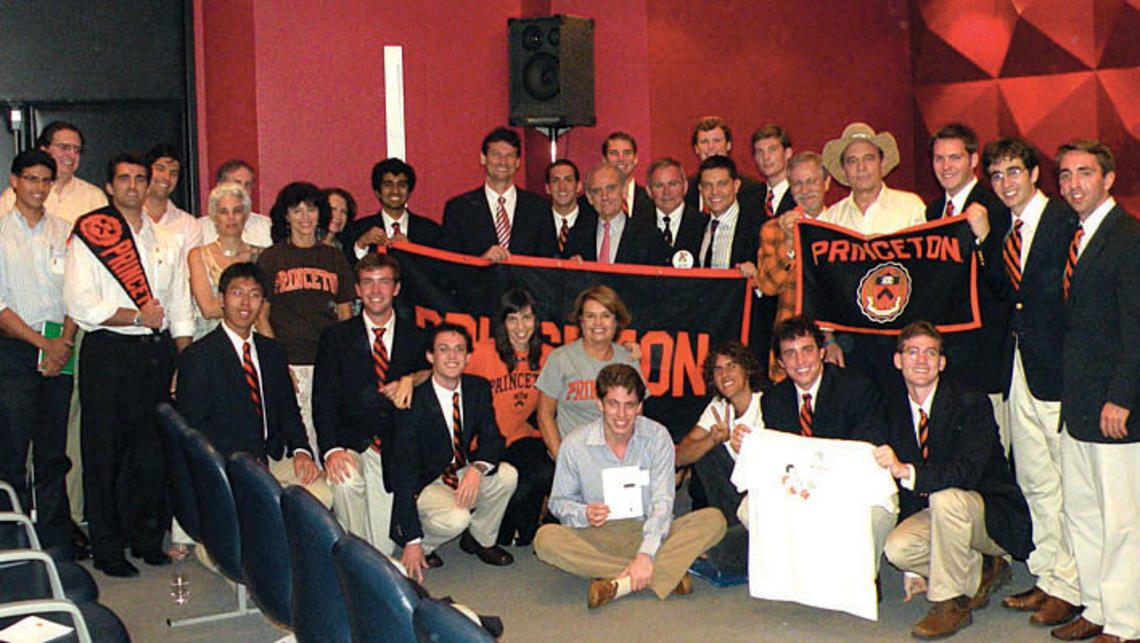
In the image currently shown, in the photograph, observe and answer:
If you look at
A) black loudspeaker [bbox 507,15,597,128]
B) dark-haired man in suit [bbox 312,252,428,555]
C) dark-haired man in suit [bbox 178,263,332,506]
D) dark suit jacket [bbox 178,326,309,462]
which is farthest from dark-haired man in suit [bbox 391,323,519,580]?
black loudspeaker [bbox 507,15,597,128]

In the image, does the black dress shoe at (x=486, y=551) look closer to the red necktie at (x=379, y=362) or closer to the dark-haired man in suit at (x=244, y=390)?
the red necktie at (x=379, y=362)

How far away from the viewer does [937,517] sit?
491cm

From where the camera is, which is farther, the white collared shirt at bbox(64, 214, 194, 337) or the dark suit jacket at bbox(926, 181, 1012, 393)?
the white collared shirt at bbox(64, 214, 194, 337)

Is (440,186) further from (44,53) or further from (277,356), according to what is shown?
(277,356)

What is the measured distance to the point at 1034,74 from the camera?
8.91 metres

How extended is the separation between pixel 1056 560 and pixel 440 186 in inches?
203

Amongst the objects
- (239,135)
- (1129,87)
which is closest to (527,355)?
(239,135)

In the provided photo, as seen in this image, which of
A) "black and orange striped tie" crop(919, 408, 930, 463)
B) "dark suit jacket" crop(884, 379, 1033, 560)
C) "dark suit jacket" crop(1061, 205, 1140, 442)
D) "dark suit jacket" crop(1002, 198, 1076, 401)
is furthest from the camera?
"black and orange striped tie" crop(919, 408, 930, 463)

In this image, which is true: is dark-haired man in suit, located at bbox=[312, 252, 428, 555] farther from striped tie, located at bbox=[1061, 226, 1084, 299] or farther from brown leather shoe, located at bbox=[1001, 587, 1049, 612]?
striped tie, located at bbox=[1061, 226, 1084, 299]

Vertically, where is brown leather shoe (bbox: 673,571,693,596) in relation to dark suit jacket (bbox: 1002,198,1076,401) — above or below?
below

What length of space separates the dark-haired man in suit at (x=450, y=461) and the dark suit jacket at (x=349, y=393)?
0.19m

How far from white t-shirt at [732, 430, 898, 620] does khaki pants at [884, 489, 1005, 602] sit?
0.12m

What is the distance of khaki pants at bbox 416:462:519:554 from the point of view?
18.8 feet

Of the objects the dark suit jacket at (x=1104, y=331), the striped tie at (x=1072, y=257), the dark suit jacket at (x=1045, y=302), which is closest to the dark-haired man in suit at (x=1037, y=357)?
the dark suit jacket at (x=1045, y=302)
